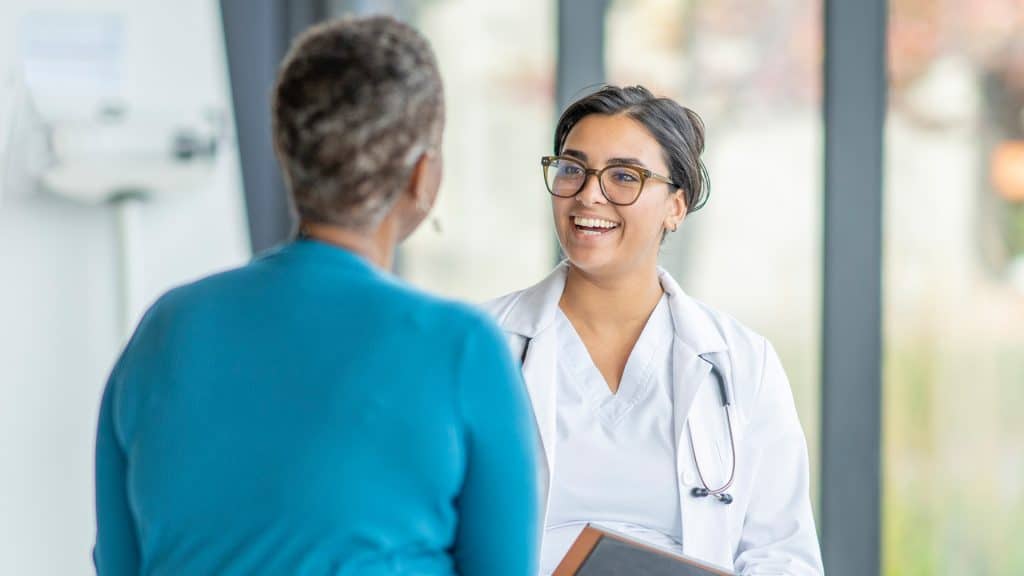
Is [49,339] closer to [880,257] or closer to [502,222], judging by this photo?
[502,222]

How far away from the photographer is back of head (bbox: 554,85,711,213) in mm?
1878

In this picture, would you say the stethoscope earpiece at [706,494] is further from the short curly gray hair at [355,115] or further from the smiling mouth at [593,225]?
the short curly gray hair at [355,115]

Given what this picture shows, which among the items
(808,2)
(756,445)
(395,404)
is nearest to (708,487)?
(756,445)

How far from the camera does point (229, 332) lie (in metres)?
0.97

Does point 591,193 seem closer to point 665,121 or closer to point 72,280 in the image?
point 665,121

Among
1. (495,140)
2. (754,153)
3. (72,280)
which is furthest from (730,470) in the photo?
(72,280)

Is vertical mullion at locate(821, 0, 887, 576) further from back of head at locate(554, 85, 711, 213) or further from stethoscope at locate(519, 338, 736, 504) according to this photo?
stethoscope at locate(519, 338, 736, 504)

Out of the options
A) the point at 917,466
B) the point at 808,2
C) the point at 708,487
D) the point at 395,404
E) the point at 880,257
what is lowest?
the point at 917,466

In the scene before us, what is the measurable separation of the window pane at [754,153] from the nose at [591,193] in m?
0.91

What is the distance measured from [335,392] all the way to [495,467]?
16 cm

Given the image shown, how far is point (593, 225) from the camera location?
73.4 inches

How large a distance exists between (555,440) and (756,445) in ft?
1.07

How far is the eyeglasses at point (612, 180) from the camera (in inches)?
73.1

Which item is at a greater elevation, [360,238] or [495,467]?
[360,238]
